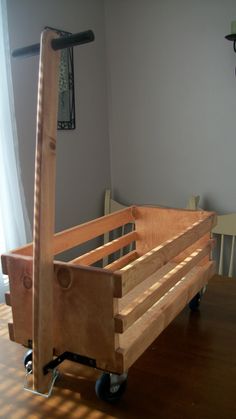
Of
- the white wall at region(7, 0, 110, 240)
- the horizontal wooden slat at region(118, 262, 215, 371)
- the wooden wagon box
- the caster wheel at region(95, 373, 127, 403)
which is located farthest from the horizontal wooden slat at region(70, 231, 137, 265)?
the white wall at region(7, 0, 110, 240)

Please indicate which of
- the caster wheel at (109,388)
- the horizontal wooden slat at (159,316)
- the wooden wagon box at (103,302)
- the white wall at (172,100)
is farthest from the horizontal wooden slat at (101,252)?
the white wall at (172,100)

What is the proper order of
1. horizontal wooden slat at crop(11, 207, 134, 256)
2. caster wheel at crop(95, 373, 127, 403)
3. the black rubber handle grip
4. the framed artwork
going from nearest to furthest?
1. the black rubber handle grip
2. caster wheel at crop(95, 373, 127, 403)
3. horizontal wooden slat at crop(11, 207, 134, 256)
4. the framed artwork

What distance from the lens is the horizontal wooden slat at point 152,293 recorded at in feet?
2.68

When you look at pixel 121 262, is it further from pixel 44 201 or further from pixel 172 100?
pixel 172 100

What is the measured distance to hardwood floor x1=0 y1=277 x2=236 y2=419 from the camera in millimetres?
840

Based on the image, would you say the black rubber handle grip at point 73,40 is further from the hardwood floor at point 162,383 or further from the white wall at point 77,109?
the white wall at point 77,109

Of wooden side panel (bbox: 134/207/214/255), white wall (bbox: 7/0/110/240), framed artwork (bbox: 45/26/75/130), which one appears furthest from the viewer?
framed artwork (bbox: 45/26/75/130)

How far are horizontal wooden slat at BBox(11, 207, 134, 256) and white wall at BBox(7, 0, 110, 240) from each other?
616mm

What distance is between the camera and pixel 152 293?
1.00 meters

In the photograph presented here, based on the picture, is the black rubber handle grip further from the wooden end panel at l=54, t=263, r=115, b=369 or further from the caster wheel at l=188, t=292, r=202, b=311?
the caster wheel at l=188, t=292, r=202, b=311

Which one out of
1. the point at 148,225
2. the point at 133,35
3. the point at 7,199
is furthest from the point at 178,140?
the point at 7,199

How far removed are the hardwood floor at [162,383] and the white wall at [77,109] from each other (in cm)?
96

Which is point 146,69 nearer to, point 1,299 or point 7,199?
point 7,199

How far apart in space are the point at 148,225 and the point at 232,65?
3.43 ft
